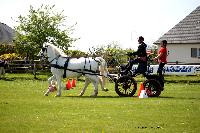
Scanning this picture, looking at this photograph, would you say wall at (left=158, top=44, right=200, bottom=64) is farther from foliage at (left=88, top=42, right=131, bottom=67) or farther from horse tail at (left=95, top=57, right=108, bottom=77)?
horse tail at (left=95, top=57, right=108, bottom=77)

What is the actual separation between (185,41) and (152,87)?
113 feet

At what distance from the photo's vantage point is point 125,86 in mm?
19578

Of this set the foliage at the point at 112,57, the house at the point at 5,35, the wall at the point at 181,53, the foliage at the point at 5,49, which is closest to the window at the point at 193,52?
the wall at the point at 181,53

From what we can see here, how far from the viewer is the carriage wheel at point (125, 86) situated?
1942 centimetres

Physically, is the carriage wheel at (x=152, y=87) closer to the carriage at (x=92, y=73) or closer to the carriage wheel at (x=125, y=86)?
the carriage at (x=92, y=73)

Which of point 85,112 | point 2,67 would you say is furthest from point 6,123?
point 2,67

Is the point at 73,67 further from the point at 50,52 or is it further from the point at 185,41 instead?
the point at 185,41

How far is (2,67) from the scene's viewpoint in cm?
3816

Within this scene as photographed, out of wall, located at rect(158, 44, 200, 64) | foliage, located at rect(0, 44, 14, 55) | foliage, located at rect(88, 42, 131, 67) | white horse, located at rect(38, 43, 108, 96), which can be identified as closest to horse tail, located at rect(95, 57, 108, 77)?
white horse, located at rect(38, 43, 108, 96)

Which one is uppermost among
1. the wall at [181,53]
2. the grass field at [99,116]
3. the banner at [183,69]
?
the wall at [181,53]

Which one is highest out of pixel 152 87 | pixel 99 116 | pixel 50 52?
pixel 50 52

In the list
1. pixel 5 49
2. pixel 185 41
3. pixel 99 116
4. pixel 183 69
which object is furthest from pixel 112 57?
pixel 99 116

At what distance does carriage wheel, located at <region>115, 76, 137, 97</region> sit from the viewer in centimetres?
1942

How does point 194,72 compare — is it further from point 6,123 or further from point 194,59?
point 6,123
